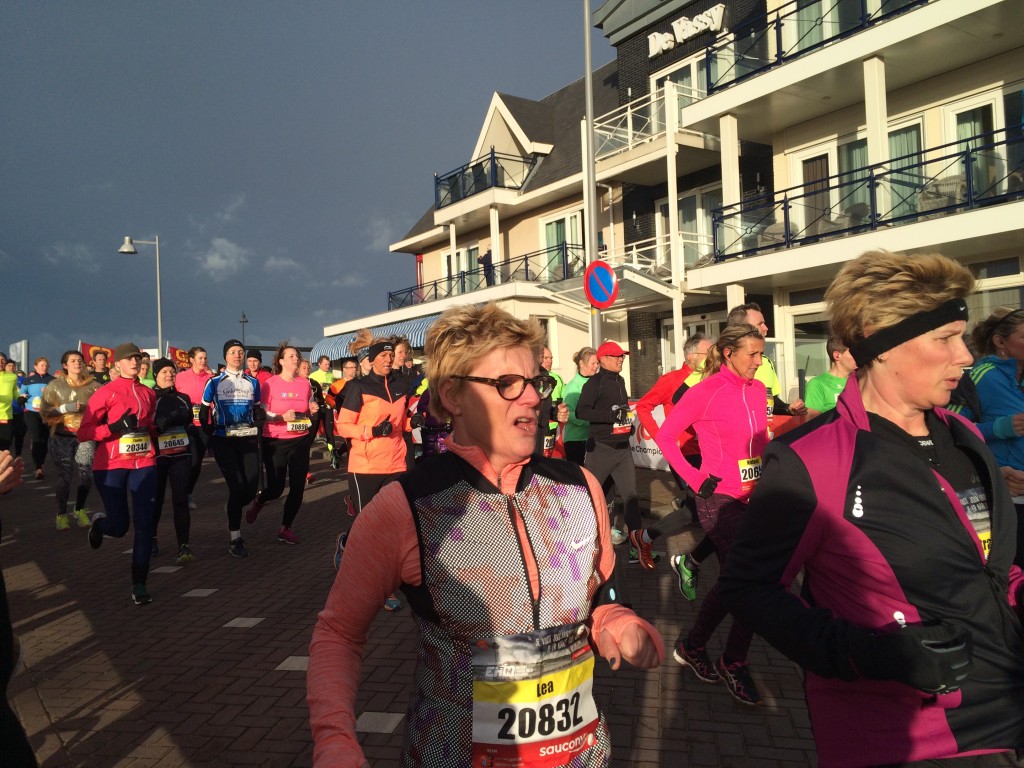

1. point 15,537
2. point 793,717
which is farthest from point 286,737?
point 15,537

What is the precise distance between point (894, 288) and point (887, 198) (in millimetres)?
13075

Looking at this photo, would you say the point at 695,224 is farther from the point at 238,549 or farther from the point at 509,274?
the point at 238,549

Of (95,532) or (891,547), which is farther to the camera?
(95,532)

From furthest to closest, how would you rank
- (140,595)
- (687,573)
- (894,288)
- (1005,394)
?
(140,595) < (687,573) < (1005,394) < (894,288)

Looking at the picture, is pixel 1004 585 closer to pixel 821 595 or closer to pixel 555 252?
pixel 821 595

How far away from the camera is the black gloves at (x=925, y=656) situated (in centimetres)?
152

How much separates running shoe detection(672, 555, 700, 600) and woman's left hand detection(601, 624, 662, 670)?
378 cm

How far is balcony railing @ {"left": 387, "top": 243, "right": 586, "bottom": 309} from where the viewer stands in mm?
22031

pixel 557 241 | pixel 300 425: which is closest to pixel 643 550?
pixel 300 425

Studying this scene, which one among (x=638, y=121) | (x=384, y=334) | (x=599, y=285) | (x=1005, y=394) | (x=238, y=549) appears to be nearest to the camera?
(x=1005, y=394)

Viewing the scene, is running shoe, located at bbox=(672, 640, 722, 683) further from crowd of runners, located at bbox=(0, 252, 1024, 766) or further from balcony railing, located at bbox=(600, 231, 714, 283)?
balcony railing, located at bbox=(600, 231, 714, 283)

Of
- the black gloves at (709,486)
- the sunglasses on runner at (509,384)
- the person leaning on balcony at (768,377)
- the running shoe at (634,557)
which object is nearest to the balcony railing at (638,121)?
the person leaning on balcony at (768,377)

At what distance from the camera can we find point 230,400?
7922 mm

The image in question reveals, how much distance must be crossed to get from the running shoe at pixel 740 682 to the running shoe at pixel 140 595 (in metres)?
4.75
